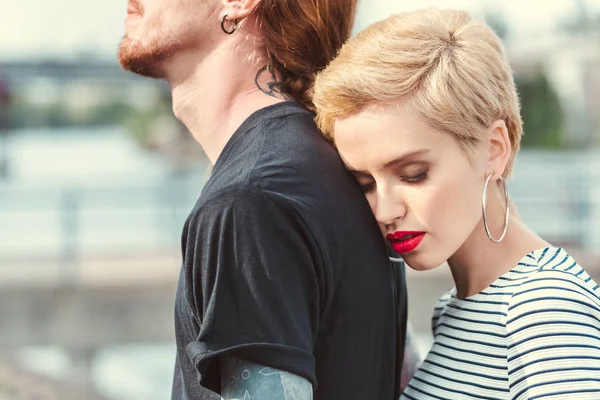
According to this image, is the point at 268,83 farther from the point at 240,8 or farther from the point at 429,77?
the point at 429,77

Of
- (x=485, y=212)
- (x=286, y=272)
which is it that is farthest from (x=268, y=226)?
(x=485, y=212)

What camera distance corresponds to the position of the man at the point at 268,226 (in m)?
1.53

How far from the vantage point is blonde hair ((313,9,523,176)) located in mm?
1685

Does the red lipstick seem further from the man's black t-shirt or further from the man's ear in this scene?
the man's ear

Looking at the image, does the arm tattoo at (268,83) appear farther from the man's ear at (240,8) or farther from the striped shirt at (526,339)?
the striped shirt at (526,339)

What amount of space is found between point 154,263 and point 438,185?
852cm

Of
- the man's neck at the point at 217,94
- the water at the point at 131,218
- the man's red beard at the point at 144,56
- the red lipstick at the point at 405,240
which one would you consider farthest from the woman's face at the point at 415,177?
the water at the point at 131,218

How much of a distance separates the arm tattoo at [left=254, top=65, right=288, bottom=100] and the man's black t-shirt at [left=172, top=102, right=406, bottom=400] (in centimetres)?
9

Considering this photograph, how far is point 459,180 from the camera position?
67.1 inches

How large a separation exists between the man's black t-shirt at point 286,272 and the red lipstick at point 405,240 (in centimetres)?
4

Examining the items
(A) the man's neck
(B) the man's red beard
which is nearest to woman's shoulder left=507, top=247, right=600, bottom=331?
(A) the man's neck

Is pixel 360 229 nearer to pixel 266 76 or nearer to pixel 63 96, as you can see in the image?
pixel 266 76

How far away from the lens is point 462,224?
5.72 feet

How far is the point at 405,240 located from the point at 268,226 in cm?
33
